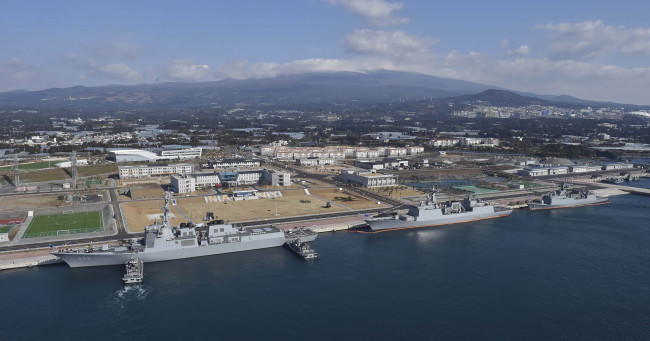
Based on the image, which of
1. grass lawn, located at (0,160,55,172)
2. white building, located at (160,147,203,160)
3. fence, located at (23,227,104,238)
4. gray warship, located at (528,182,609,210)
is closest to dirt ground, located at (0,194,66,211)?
fence, located at (23,227,104,238)

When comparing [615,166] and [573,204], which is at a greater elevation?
[615,166]

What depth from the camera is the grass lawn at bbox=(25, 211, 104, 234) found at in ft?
91.5

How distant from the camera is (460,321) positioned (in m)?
17.5

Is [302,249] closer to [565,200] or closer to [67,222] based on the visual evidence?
[67,222]

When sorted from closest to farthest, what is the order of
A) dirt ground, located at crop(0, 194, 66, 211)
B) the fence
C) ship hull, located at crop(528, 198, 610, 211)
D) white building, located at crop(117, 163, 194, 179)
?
the fence
dirt ground, located at crop(0, 194, 66, 211)
ship hull, located at crop(528, 198, 610, 211)
white building, located at crop(117, 163, 194, 179)

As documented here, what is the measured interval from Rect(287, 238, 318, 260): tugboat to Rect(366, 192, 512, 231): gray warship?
19.9 feet

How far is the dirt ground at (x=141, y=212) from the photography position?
95.9 feet

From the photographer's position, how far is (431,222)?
104ft

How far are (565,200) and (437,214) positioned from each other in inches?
560

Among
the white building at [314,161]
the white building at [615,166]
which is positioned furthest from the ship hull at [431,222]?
the white building at [615,166]

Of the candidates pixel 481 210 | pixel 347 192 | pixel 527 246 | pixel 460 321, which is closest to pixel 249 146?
pixel 347 192

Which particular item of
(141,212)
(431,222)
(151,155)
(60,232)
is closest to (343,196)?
(431,222)

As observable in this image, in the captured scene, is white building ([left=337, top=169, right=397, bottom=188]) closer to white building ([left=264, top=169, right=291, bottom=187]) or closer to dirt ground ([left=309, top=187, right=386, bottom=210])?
dirt ground ([left=309, top=187, right=386, bottom=210])

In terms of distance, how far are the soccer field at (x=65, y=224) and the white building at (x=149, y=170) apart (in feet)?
55.9
